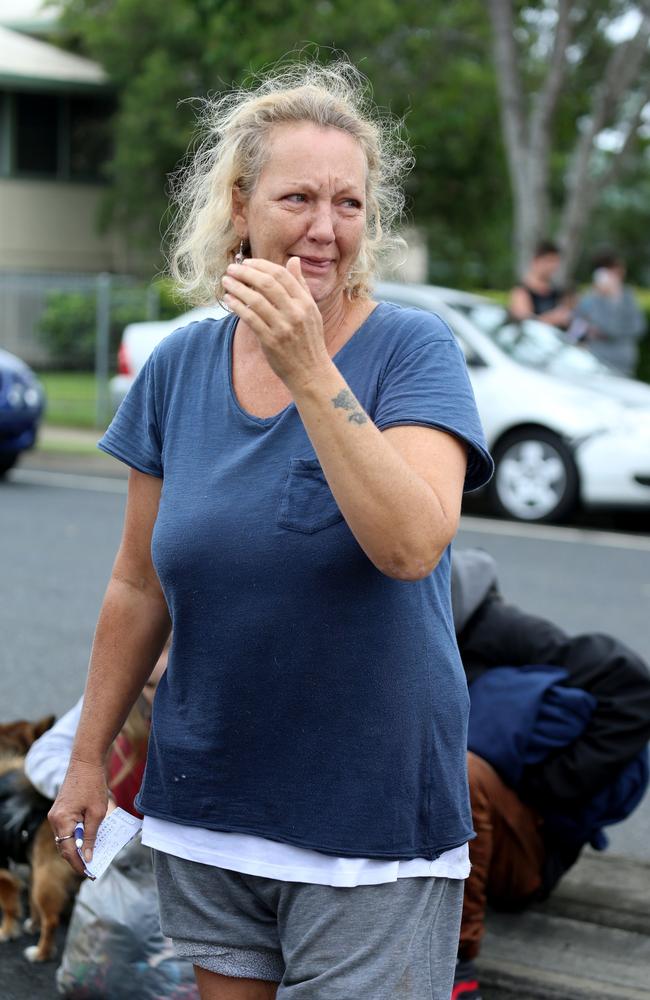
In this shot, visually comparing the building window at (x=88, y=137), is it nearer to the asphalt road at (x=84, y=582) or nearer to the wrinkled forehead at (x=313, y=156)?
the asphalt road at (x=84, y=582)

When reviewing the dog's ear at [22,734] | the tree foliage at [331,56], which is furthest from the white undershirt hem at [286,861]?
the tree foliage at [331,56]

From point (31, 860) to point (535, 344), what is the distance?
8.34 metres

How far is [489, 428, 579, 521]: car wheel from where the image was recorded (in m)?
10.8

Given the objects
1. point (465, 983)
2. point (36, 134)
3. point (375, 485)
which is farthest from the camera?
point (36, 134)

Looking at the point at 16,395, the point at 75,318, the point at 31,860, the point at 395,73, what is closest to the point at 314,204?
the point at 31,860

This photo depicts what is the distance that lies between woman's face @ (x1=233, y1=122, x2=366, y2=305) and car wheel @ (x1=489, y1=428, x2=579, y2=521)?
8813 mm

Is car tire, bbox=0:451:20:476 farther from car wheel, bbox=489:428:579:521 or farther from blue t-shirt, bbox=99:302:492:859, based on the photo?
blue t-shirt, bbox=99:302:492:859

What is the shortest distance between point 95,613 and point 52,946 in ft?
12.4

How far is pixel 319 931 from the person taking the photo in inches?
77.7

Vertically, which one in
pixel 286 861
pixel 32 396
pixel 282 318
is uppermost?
pixel 282 318

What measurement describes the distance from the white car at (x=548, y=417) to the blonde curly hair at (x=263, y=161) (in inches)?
322

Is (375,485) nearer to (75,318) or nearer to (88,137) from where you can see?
(75,318)

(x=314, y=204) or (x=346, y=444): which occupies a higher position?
(x=314, y=204)

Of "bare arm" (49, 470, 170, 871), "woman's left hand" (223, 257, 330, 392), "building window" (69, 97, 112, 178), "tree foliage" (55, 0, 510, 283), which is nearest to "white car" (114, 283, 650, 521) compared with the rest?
"bare arm" (49, 470, 170, 871)
